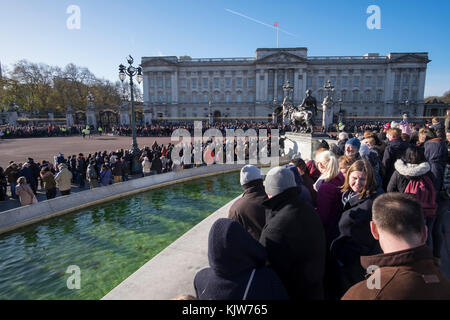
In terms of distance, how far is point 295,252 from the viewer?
212 centimetres

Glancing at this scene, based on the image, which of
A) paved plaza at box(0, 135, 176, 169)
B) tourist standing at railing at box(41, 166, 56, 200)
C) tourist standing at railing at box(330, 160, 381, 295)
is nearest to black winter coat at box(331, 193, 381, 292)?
tourist standing at railing at box(330, 160, 381, 295)

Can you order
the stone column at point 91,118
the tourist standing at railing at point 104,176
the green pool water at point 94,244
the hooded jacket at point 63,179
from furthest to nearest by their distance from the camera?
1. the stone column at point 91,118
2. the tourist standing at railing at point 104,176
3. the hooded jacket at point 63,179
4. the green pool water at point 94,244

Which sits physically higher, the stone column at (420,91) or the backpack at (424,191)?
the stone column at (420,91)

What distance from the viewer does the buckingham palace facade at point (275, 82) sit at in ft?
215

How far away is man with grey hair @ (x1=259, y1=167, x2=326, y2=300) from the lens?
212 cm

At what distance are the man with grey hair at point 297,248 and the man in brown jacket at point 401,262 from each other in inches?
22.2

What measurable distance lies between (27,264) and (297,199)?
6670 mm

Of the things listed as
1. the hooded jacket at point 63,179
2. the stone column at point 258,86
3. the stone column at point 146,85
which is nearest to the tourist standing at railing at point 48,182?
the hooded jacket at point 63,179

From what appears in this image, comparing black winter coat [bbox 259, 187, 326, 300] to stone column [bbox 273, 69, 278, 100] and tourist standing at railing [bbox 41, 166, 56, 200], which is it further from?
stone column [bbox 273, 69, 278, 100]

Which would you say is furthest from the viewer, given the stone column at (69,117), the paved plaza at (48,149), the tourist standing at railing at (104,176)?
the stone column at (69,117)

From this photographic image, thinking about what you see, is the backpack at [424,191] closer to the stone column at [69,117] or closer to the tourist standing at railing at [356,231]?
the tourist standing at railing at [356,231]

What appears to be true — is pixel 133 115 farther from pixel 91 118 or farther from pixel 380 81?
pixel 380 81

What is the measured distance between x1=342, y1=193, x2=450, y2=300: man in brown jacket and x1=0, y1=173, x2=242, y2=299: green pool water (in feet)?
16.4
